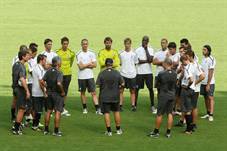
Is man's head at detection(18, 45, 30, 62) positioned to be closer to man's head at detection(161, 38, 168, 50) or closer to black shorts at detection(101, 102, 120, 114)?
black shorts at detection(101, 102, 120, 114)

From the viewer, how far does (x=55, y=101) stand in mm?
15867

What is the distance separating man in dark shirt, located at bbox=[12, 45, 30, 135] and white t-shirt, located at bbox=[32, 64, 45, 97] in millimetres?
680

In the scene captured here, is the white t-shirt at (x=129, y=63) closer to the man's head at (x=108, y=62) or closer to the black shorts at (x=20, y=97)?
the man's head at (x=108, y=62)

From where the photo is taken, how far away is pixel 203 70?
58.9 feet

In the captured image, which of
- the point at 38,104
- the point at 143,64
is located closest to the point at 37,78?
the point at 38,104

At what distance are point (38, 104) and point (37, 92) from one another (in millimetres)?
289

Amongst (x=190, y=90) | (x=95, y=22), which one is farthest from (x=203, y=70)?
(x=95, y=22)

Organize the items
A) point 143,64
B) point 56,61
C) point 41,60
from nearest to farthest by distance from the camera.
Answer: point 56,61 < point 41,60 < point 143,64

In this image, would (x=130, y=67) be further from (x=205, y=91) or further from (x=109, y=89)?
(x=109, y=89)

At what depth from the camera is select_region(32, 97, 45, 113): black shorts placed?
16453mm

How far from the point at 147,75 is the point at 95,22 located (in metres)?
27.7

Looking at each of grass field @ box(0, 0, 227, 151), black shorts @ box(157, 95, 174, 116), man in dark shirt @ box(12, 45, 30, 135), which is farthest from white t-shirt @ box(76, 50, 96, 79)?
black shorts @ box(157, 95, 174, 116)

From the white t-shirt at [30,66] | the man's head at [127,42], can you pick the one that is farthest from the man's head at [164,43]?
the white t-shirt at [30,66]

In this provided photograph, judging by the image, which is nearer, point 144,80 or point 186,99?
point 186,99
